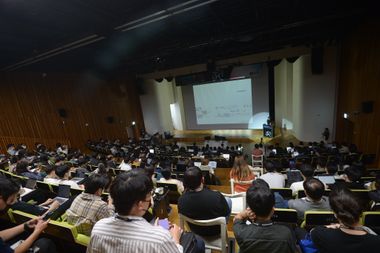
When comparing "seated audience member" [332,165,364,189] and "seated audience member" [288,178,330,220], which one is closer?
"seated audience member" [288,178,330,220]

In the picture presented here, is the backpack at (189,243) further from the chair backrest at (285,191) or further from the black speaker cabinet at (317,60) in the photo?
the black speaker cabinet at (317,60)

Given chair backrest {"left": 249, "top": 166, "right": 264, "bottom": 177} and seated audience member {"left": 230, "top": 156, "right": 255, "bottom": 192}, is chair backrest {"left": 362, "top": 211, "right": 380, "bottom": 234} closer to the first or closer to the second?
seated audience member {"left": 230, "top": 156, "right": 255, "bottom": 192}

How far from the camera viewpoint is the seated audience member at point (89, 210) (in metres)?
2.26

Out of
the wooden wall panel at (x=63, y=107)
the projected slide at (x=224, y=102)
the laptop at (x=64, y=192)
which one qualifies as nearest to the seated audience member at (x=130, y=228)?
the laptop at (x=64, y=192)

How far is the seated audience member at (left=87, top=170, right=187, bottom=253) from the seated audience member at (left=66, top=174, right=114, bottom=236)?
1.08 metres

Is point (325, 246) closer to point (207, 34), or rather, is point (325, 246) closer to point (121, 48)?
point (207, 34)

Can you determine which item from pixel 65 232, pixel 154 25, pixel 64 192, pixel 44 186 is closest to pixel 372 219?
pixel 65 232

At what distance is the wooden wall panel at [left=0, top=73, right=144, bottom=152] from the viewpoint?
398 inches

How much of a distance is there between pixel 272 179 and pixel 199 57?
847cm

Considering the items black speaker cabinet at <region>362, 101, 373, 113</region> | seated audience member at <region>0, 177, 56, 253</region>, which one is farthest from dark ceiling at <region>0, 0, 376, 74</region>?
seated audience member at <region>0, 177, 56, 253</region>

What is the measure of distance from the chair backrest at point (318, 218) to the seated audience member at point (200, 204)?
909 mm

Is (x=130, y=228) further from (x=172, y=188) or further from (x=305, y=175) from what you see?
(x=305, y=175)

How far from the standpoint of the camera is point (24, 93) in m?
10.5

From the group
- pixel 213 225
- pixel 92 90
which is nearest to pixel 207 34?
pixel 213 225
